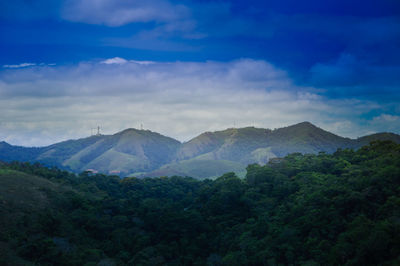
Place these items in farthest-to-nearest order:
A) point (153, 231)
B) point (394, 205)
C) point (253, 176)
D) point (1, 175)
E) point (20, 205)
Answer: point (253, 176) → point (1, 175) → point (153, 231) → point (20, 205) → point (394, 205)

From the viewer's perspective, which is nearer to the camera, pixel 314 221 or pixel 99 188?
pixel 314 221

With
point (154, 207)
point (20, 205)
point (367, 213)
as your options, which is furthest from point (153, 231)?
point (367, 213)

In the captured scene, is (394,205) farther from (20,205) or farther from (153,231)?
(20,205)

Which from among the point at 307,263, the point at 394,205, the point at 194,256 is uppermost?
the point at 394,205

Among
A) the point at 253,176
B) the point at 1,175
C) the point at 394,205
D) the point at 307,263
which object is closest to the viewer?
the point at 307,263

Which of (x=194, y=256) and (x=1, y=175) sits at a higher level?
(x=1, y=175)

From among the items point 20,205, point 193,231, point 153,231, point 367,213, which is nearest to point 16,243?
point 20,205
